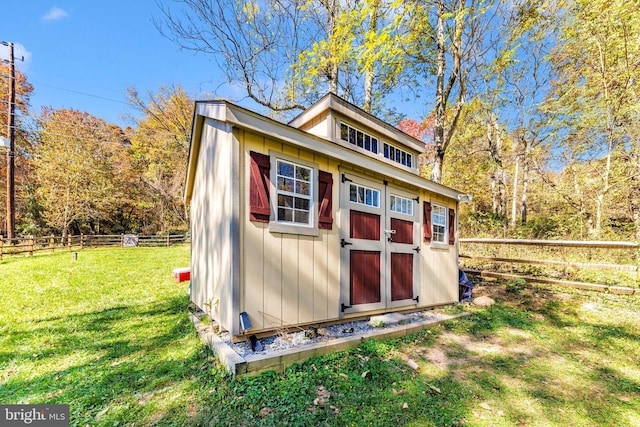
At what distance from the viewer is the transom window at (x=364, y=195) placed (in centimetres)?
439

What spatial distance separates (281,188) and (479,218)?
38.3 feet

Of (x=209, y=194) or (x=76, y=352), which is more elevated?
(x=209, y=194)

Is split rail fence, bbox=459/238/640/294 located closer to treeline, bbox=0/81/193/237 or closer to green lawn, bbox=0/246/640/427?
green lawn, bbox=0/246/640/427

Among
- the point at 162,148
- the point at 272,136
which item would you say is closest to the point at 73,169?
the point at 162,148

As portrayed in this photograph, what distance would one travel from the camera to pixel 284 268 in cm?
347

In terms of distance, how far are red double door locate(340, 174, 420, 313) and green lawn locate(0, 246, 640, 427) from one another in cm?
82

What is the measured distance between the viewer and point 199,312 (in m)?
4.74

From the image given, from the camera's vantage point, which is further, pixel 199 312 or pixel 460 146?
pixel 460 146

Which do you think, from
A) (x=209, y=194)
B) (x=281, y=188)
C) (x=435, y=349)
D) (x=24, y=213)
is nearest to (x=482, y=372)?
(x=435, y=349)

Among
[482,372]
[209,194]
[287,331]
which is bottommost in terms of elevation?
[482,372]

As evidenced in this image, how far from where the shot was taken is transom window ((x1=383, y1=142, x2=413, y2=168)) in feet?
21.3

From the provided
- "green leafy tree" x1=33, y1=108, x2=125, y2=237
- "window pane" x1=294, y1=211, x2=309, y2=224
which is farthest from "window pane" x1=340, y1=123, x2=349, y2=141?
"green leafy tree" x1=33, y1=108, x2=125, y2=237

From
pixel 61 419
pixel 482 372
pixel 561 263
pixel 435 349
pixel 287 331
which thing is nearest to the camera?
pixel 61 419

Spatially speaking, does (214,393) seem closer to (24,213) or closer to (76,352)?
(76,352)
